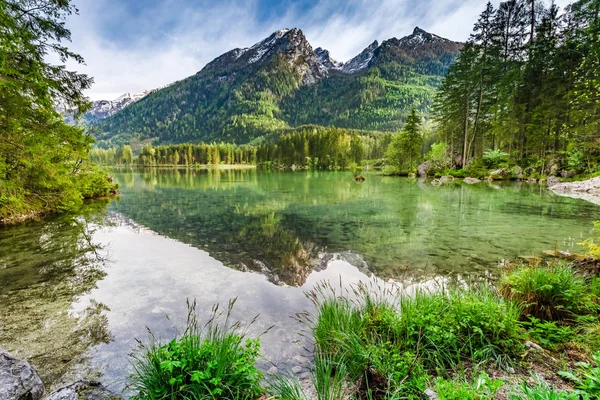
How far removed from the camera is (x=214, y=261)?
8.98 m

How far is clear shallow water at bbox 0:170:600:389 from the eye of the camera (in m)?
4.93

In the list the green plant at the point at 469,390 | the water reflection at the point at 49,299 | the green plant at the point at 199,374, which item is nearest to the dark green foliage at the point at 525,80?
the green plant at the point at 469,390

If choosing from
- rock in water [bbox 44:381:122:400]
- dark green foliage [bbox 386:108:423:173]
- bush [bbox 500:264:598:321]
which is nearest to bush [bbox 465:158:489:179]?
dark green foliage [bbox 386:108:423:173]

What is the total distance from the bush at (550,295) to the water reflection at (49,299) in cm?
695

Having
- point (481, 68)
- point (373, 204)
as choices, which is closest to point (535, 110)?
point (481, 68)

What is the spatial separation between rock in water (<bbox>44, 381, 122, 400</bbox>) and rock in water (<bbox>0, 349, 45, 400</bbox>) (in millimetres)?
310

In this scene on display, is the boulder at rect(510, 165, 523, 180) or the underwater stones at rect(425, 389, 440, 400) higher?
the boulder at rect(510, 165, 523, 180)

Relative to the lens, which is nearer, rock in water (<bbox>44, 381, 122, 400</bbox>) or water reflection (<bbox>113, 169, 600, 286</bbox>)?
rock in water (<bbox>44, 381, 122, 400</bbox>)

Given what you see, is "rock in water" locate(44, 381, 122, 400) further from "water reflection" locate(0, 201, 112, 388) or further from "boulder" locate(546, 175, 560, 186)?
"boulder" locate(546, 175, 560, 186)

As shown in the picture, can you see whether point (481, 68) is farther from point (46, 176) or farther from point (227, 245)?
point (46, 176)

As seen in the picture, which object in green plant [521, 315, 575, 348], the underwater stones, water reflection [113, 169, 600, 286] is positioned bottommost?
water reflection [113, 169, 600, 286]

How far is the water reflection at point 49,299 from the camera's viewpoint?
4422 millimetres

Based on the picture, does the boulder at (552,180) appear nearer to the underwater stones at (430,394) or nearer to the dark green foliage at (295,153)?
the underwater stones at (430,394)

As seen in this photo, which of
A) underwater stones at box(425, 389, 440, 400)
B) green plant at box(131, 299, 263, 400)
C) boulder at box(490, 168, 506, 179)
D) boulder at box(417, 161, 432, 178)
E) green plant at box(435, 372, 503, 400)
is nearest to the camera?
green plant at box(435, 372, 503, 400)
